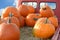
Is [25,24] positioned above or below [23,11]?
below

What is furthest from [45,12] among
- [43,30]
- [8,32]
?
[8,32]

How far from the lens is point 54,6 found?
216 centimetres

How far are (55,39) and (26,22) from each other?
1.90 feet

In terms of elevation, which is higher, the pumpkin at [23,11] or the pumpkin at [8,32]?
the pumpkin at [23,11]

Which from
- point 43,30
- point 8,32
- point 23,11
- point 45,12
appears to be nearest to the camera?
point 8,32

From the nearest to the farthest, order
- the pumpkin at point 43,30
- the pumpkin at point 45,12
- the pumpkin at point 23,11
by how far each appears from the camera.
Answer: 1. the pumpkin at point 43,30
2. the pumpkin at point 45,12
3. the pumpkin at point 23,11

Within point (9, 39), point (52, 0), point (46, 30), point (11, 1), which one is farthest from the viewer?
point (11, 1)

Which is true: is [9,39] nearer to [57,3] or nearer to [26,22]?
[26,22]

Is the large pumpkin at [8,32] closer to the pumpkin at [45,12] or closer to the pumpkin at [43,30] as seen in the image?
the pumpkin at [43,30]

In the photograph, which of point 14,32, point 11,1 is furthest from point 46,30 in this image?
point 11,1

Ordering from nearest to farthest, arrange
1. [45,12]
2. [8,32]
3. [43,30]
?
[8,32] < [43,30] < [45,12]

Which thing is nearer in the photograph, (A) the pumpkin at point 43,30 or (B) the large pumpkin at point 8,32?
(B) the large pumpkin at point 8,32

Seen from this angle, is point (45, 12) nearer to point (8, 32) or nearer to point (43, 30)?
point (43, 30)

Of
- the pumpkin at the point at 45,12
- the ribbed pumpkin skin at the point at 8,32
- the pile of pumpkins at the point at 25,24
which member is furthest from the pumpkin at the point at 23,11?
the ribbed pumpkin skin at the point at 8,32
